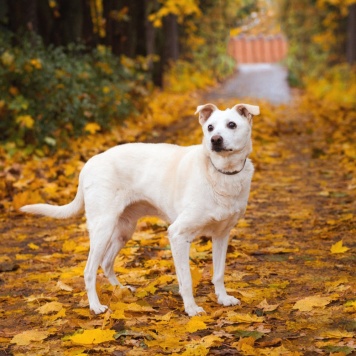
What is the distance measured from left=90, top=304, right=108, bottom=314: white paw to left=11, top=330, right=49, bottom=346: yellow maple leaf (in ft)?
1.52

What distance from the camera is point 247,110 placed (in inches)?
169

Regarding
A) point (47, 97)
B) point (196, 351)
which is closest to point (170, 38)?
point (47, 97)

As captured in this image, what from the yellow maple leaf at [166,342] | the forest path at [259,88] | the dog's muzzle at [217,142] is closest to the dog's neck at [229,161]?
the dog's muzzle at [217,142]

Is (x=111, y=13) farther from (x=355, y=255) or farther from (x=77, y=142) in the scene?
(x=355, y=255)

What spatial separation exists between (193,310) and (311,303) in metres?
0.76

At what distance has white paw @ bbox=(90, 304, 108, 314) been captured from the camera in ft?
14.7

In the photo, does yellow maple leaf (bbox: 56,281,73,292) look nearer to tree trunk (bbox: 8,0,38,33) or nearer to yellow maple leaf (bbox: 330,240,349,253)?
yellow maple leaf (bbox: 330,240,349,253)

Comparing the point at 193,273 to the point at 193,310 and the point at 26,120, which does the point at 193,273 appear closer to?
the point at 193,310

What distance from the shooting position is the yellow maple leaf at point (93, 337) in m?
3.87

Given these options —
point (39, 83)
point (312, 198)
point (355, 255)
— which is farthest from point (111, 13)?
point (355, 255)

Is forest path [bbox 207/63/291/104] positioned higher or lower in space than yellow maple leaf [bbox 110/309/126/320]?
lower

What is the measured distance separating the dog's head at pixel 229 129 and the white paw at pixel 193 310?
1.04 m

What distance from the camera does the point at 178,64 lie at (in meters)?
26.4

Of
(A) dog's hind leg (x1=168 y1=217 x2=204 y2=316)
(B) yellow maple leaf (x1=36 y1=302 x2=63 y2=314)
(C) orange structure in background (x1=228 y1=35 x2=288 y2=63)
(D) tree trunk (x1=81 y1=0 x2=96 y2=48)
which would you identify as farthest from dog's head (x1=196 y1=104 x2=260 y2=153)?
(C) orange structure in background (x1=228 y1=35 x2=288 y2=63)
